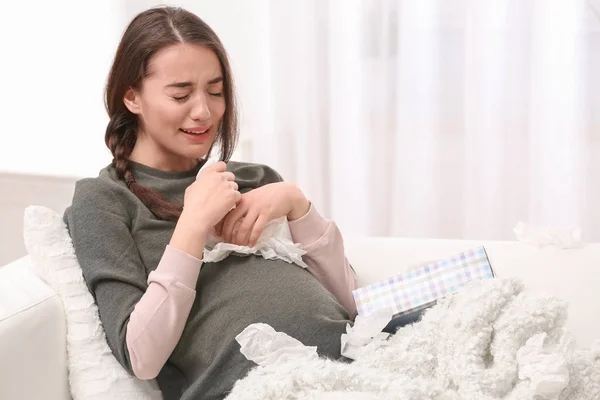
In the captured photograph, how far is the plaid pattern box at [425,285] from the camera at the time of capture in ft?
3.97

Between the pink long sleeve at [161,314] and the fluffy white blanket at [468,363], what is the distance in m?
0.13

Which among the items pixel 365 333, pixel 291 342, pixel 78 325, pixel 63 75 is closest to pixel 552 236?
pixel 365 333

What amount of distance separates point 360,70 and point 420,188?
1.15 ft

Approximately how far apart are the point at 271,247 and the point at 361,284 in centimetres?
26

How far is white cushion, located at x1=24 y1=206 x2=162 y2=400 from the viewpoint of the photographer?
1.17m

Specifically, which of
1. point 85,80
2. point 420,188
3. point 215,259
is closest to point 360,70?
point 420,188

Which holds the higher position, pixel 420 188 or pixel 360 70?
pixel 360 70

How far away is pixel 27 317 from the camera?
1120 mm

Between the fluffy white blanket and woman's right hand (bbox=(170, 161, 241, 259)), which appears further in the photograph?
woman's right hand (bbox=(170, 161, 241, 259))

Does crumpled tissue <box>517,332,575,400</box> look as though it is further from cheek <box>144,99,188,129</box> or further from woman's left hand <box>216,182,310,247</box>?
cheek <box>144,99,188,129</box>

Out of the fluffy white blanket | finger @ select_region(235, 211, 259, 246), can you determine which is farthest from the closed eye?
the fluffy white blanket

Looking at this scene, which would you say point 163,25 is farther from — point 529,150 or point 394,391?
point 529,150

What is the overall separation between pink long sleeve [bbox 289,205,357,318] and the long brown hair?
20 cm

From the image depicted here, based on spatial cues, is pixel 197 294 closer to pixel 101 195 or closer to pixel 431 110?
pixel 101 195
